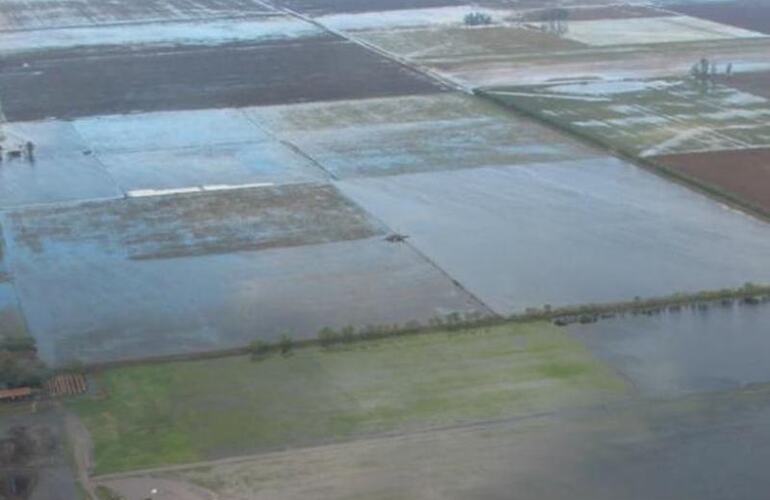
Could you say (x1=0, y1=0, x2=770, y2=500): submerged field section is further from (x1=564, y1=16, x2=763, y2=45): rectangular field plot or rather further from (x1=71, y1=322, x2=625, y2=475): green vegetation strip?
(x1=564, y1=16, x2=763, y2=45): rectangular field plot

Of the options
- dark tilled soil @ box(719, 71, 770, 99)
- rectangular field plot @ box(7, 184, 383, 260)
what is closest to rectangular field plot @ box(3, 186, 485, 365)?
rectangular field plot @ box(7, 184, 383, 260)

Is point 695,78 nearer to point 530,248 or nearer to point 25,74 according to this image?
point 530,248

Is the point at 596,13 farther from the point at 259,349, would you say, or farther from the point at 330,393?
the point at 330,393

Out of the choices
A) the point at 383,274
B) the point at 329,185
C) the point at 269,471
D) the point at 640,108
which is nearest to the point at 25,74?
the point at 329,185

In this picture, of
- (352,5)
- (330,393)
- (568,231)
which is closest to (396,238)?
(568,231)

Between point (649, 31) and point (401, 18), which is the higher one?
point (649, 31)

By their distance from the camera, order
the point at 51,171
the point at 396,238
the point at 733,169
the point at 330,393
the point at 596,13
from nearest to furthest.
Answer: the point at 330,393 < the point at 396,238 < the point at 733,169 < the point at 51,171 < the point at 596,13

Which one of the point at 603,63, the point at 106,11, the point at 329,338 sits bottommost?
the point at 106,11

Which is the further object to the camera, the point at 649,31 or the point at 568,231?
the point at 649,31
